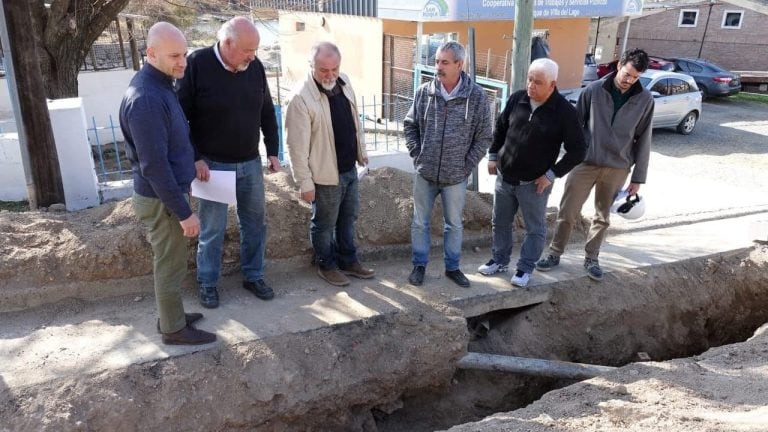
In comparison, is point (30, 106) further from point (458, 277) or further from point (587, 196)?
point (587, 196)

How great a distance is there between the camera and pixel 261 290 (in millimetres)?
4406

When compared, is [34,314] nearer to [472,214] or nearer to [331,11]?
[472,214]

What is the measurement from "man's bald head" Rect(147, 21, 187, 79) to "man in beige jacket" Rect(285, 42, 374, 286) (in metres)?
0.88

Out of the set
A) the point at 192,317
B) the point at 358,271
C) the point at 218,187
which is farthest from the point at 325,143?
the point at 192,317

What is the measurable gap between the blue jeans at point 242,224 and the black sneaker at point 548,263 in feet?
8.14

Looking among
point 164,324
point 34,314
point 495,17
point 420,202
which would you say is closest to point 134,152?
point 164,324

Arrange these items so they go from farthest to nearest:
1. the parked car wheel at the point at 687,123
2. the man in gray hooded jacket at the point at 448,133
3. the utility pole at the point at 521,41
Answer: the parked car wheel at the point at 687,123 < the utility pole at the point at 521,41 < the man in gray hooded jacket at the point at 448,133

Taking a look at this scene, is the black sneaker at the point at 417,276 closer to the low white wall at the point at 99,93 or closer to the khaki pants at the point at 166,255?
the khaki pants at the point at 166,255

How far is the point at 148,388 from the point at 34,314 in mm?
1361

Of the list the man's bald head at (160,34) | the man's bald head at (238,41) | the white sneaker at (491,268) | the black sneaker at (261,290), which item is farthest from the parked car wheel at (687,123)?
the man's bald head at (160,34)

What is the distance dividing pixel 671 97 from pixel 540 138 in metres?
10.9

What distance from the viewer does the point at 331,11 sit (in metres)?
→ 16.7

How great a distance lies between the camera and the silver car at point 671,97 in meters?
13.4

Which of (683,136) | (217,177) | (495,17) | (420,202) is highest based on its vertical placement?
(495,17)
